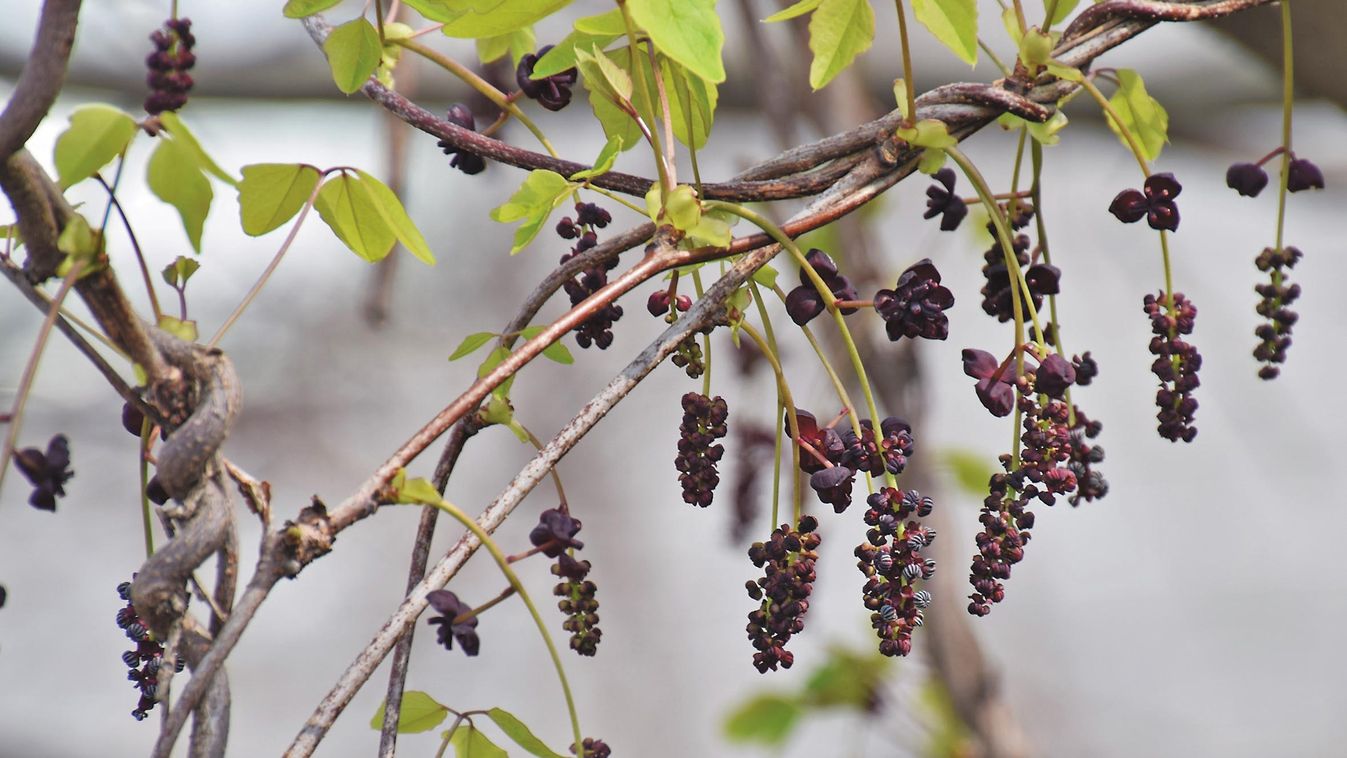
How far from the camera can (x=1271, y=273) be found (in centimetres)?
55

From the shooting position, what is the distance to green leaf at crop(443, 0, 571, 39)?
1.48 ft

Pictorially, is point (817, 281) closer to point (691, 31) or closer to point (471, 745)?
point (691, 31)

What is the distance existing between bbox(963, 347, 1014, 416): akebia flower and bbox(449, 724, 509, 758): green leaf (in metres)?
0.25

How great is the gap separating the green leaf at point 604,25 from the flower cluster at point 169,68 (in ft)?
0.51

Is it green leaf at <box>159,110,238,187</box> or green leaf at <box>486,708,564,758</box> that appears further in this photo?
green leaf at <box>486,708,564,758</box>

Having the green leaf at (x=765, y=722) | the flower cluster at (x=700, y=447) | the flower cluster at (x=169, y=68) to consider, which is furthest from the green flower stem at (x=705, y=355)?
the green leaf at (x=765, y=722)

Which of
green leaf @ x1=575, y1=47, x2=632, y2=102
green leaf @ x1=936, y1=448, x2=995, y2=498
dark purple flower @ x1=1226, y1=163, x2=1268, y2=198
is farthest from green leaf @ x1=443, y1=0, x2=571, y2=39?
green leaf @ x1=936, y1=448, x2=995, y2=498

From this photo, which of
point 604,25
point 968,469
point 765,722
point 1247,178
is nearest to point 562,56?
point 604,25

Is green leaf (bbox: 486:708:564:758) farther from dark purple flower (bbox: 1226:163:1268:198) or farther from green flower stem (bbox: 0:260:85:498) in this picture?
dark purple flower (bbox: 1226:163:1268:198)

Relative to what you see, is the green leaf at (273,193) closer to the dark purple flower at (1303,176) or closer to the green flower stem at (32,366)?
the green flower stem at (32,366)

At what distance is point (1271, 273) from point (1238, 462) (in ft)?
11.8

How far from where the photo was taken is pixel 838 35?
1.56 feet

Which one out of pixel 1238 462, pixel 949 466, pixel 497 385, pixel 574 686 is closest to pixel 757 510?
pixel 949 466

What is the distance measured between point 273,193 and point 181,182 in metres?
0.09
